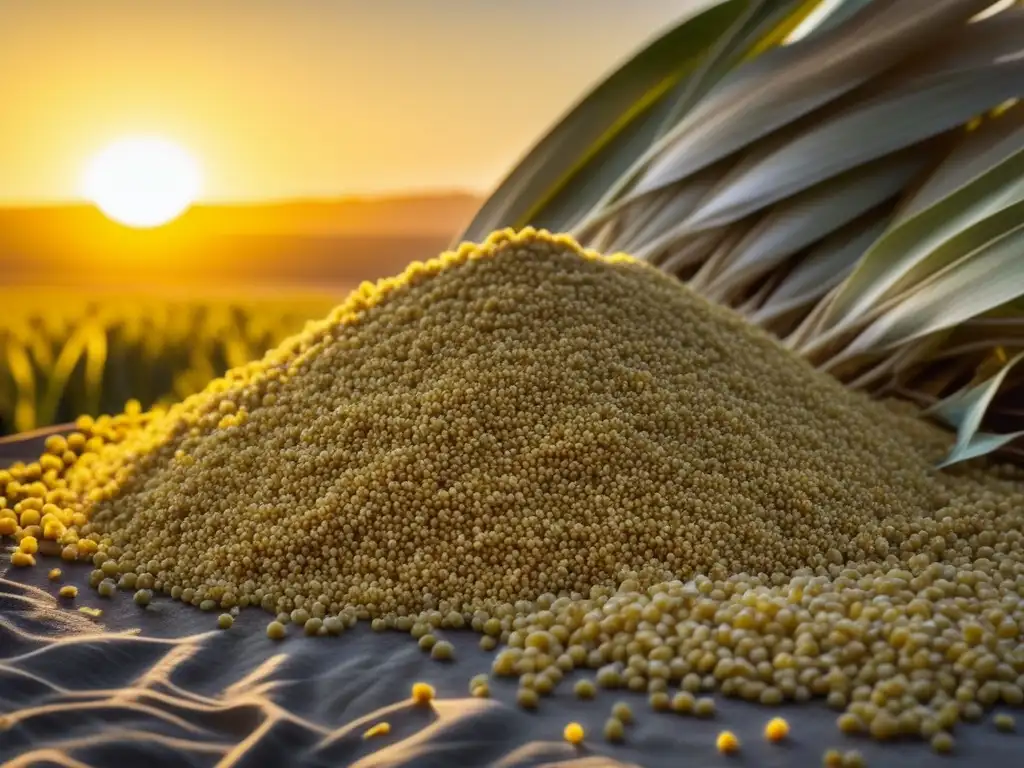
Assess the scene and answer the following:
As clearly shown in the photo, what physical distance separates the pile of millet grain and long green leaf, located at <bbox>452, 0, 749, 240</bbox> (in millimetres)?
964

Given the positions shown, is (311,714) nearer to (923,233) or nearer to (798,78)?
(923,233)

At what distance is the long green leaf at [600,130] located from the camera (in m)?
3.03

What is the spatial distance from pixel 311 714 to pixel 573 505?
1.75 feet

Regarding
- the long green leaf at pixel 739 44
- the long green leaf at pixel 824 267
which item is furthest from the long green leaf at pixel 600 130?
the long green leaf at pixel 824 267

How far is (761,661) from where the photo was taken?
1363mm

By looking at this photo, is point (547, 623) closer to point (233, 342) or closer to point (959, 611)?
point (959, 611)

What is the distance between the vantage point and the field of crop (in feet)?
9.39

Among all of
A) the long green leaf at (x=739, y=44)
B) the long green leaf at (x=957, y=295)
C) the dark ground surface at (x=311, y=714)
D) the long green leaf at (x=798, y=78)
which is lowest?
the dark ground surface at (x=311, y=714)

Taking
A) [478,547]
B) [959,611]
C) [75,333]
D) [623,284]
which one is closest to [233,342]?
[75,333]

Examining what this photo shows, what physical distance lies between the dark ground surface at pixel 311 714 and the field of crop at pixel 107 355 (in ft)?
4.77

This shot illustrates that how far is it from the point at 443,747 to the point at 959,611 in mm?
708

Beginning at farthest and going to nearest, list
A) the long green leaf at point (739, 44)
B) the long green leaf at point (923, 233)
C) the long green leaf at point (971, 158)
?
the long green leaf at point (739, 44) < the long green leaf at point (971, 158) < the long green leaf at point (923, 233)

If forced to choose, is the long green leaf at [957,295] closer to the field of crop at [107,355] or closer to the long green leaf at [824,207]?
the long green leaf at [824,207]

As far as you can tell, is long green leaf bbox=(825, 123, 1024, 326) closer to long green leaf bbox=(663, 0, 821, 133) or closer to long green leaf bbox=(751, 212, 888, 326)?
long green leaf bbox=(751, 212, 888, 326)
